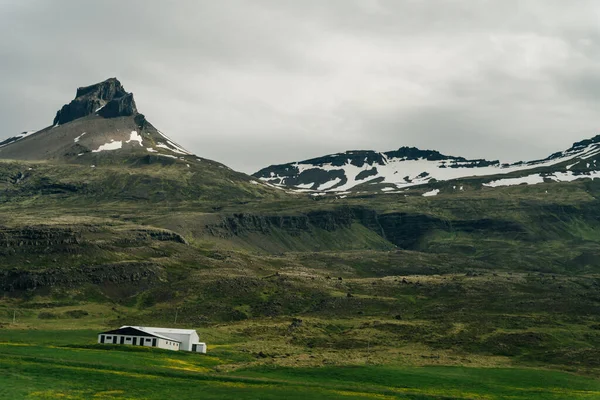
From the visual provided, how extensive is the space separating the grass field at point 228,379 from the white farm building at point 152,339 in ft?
17.7

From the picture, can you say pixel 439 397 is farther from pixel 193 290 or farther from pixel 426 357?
pixel 193 290

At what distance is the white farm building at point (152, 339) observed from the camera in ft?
391

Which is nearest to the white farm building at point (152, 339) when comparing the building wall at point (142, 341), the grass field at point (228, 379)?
the building wall at point (142, 341)

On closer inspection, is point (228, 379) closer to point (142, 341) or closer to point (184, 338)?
point (142, 341)

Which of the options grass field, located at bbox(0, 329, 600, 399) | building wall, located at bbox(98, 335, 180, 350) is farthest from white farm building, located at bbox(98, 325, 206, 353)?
grass field, located at bbox(0, 329, 600, 399)

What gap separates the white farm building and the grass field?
5.38 meters

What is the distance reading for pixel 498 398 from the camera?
86.8 metres

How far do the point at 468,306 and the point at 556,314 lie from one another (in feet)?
75.7

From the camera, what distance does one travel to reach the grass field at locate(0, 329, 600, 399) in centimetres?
7375

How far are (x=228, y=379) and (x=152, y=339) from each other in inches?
1442

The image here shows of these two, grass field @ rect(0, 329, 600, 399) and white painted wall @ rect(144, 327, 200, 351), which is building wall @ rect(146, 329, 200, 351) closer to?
white painted wall @ rect(144, 327, 200, 351)

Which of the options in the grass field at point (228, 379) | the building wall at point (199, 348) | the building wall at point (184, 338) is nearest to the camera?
the grass field at point (228, 379)

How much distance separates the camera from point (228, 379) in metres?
86.2

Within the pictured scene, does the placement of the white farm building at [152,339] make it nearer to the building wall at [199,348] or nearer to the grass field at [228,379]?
the building wall at [199,348]
